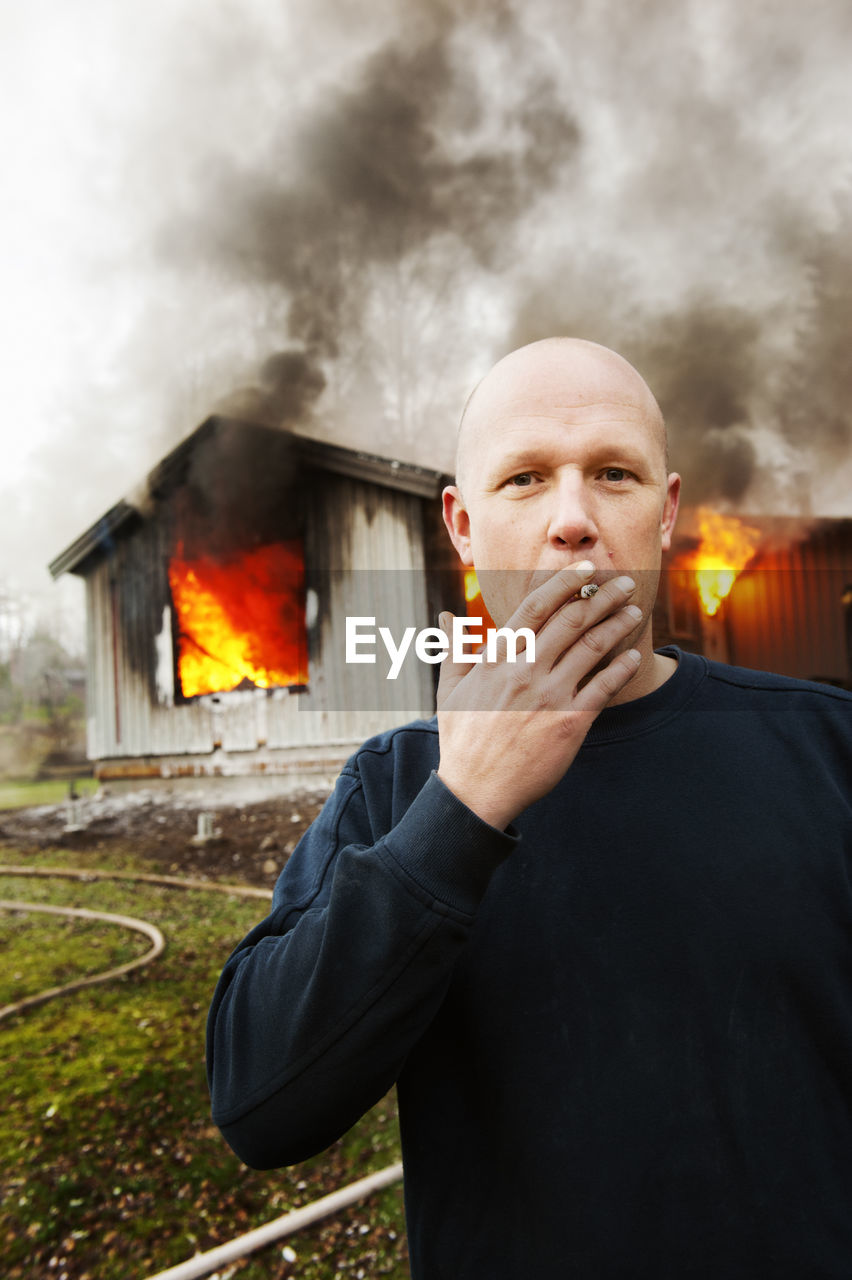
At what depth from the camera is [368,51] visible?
676cm

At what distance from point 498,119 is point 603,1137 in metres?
9.14

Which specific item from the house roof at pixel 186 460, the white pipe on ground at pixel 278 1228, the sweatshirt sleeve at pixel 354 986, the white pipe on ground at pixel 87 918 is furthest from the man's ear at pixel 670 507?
the house roof at pixel 186 460

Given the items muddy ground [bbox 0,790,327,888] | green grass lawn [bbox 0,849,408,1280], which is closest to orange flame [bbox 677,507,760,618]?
A: muddy ground [bbox 0,790,327,888]

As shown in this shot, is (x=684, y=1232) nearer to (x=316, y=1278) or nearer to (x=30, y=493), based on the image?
(x=316, y=1278)

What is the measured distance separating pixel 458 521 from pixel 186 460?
6410 millimetres

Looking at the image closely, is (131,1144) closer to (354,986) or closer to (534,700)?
(354,986)

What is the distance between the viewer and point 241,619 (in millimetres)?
6852

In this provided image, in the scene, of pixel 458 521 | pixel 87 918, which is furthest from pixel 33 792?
pixel 458 521

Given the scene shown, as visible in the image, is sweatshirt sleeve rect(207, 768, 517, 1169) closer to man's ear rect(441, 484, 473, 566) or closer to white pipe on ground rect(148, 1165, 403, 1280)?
man's ear rect(441, 484, 473, 566)

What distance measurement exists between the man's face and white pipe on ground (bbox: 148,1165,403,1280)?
134 inches

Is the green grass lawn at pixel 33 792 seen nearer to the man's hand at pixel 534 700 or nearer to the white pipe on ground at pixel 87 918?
the white pipe on ground at pixel 87 918

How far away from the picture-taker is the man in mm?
880

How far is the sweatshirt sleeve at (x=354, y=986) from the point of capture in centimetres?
84

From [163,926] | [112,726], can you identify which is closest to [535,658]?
[163,926]
